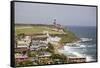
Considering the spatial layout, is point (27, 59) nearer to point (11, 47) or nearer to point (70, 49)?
point (11, 47)

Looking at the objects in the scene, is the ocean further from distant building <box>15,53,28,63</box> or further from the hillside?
distant building <box>15,53,28,63</box>

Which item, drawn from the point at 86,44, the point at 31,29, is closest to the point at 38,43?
the point at 31,29

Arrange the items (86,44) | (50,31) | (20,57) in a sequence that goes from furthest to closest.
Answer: (86,44), (50,31), (20,57)

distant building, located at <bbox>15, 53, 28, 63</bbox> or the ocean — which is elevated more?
the ocean

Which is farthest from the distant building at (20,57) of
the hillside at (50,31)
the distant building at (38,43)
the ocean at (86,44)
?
the ocean at (86,44)

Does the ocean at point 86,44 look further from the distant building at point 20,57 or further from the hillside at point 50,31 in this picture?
the distant building at point 20,57

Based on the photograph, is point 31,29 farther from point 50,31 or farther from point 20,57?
point 20,57

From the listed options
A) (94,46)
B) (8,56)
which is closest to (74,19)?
(94,46)

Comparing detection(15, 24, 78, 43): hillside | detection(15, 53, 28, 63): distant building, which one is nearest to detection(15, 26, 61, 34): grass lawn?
detection(15, 24, 78, 43): hillside
